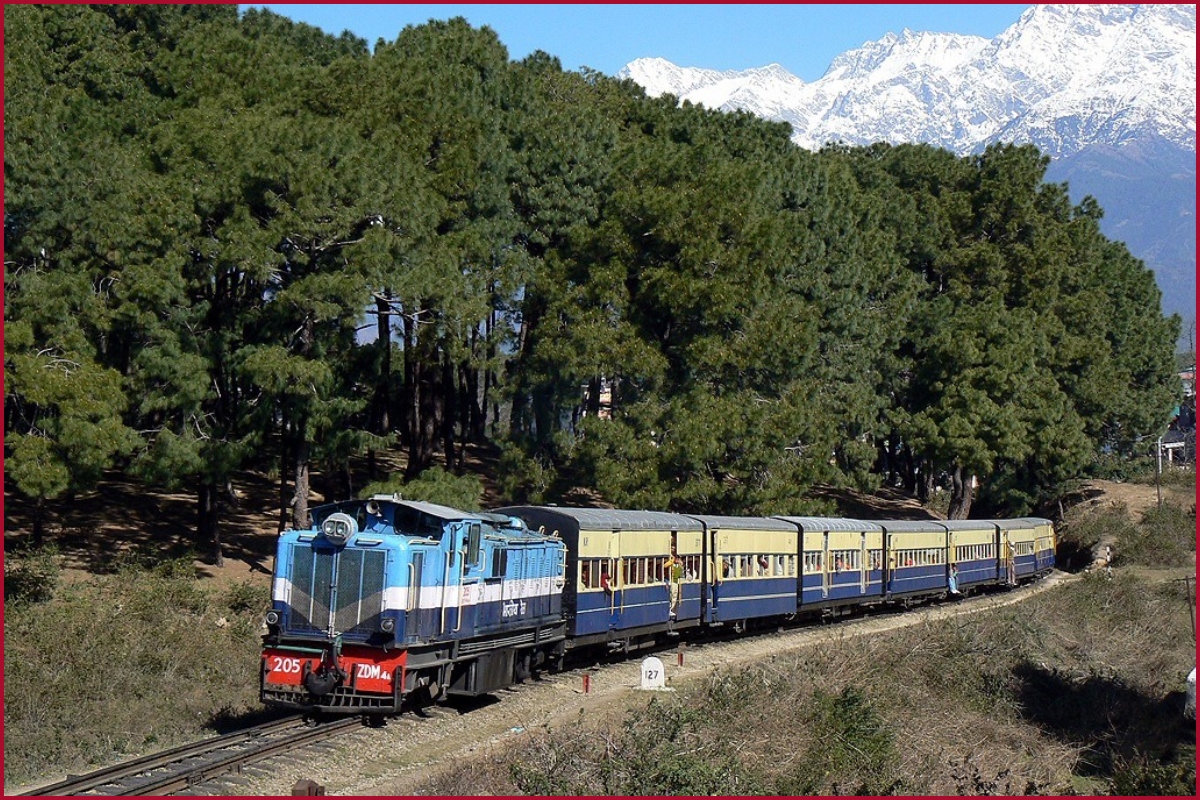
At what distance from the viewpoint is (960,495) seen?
190ft

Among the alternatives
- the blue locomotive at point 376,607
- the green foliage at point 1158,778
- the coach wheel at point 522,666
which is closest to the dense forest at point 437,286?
the coach wheel at point 522,666

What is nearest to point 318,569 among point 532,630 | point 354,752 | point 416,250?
point 354,752

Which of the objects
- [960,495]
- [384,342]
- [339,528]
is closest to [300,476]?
[384,342]

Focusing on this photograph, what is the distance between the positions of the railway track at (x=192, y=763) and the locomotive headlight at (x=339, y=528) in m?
2.83

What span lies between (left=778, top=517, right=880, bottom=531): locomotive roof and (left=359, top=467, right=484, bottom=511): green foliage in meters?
8.60

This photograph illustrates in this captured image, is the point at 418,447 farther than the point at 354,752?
Yes

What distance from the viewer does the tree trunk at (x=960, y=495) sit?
56562mm

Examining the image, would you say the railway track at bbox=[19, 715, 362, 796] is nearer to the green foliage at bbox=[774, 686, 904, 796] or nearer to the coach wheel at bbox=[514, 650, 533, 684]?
the coach wheel at bbox=[514, 650, 533, 684]

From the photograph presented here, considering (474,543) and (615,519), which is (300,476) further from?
(474,543)

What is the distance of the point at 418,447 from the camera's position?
131 feet

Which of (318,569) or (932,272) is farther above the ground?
(932,272)

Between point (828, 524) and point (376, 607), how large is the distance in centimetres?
2023

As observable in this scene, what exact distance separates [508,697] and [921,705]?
9.06 metres

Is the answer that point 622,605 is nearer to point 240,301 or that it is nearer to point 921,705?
point 921,705
